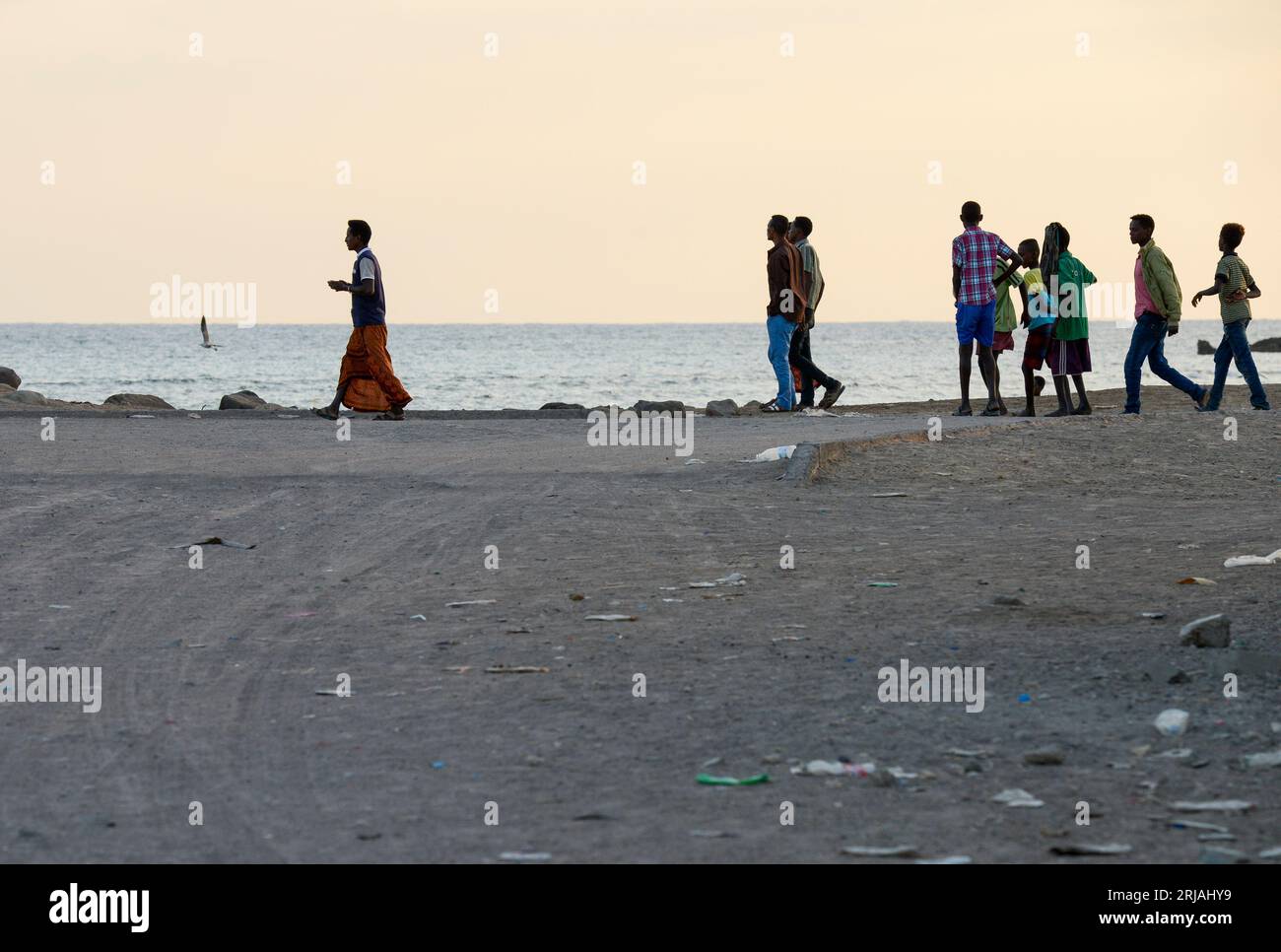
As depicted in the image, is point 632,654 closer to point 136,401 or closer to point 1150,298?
Result: point 1150,298

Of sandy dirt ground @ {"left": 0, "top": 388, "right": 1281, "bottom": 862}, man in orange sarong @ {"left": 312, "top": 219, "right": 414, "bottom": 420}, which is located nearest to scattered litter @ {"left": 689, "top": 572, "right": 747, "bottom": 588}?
sandy dirt ground @ {"left": 0, "top": 388, "right": 1281, "bottom": 862}

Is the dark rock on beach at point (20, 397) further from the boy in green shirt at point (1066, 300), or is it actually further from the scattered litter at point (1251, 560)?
the scattered litter at point (1251, 560)

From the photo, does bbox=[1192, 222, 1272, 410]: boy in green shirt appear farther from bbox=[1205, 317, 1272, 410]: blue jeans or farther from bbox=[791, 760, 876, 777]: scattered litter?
bbox=[791, 760, 876, 777]: scattered litter

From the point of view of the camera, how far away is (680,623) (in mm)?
7062

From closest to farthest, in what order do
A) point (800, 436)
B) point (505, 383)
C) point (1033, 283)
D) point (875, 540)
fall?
point (875, 540) → point (800, 436) → point (1033, 283) → point (505, 383)

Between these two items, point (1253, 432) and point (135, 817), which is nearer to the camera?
point (135, 817)

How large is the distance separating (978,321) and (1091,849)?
12552 mm

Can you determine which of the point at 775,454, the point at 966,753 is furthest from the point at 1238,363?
the point at 966,753

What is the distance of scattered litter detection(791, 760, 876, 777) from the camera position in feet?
15.9

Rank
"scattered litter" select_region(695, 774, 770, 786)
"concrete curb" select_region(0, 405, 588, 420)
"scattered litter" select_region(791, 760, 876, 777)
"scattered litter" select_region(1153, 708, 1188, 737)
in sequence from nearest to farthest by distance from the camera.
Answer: "scattered litter" select_region(695, 774, 770, 786)
"scattered litter" select_region(791, 760, 876, 777)
"scattered litter" select_region(1153, 708, 1188, 737)
"concrete curb" select_region(0, 405, 588, 420)

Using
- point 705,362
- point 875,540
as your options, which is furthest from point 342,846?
point 705,362

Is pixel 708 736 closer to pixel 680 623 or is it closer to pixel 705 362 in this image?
pixel 680 623

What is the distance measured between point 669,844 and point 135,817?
57.0 inches

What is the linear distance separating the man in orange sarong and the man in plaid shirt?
5452 mm
